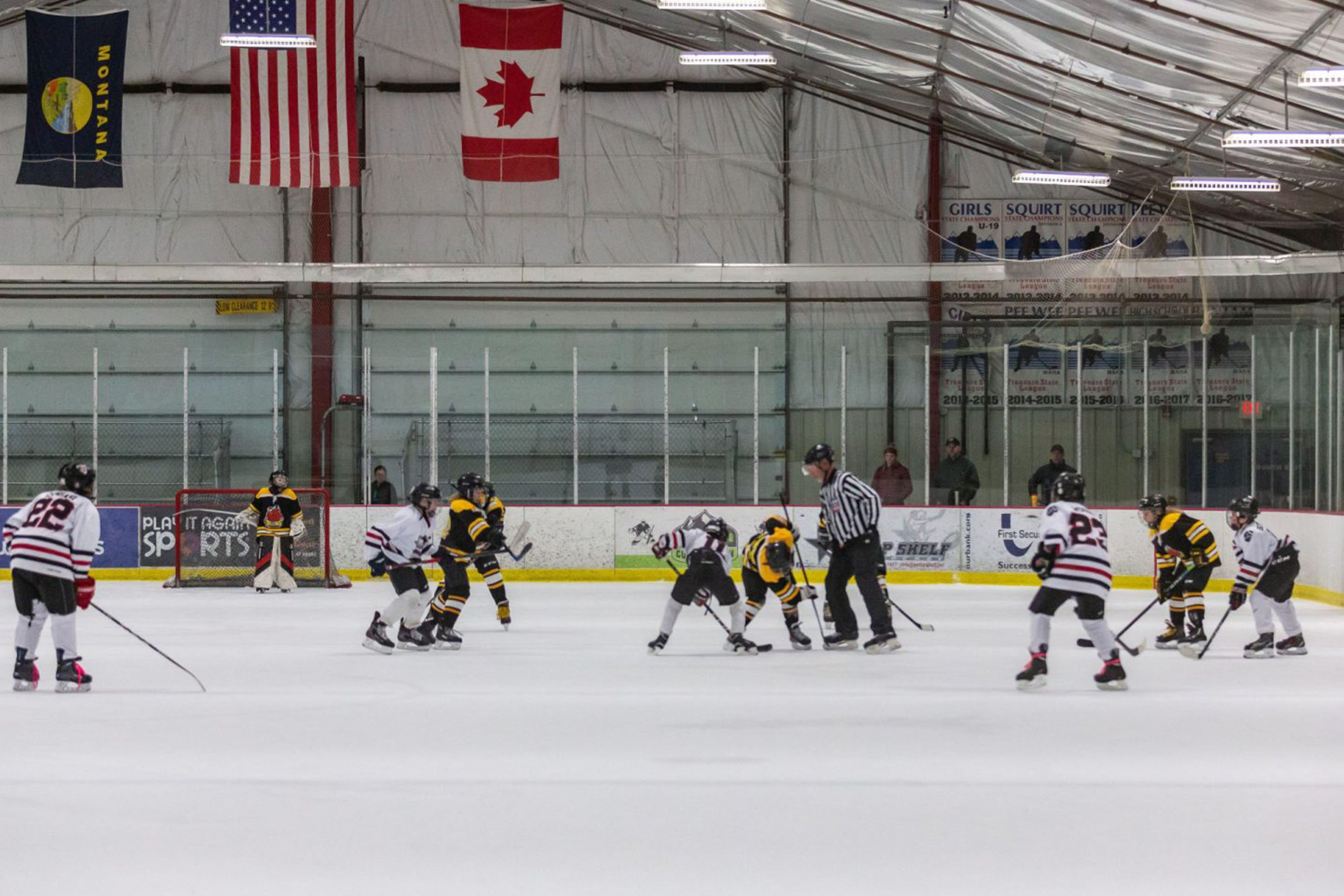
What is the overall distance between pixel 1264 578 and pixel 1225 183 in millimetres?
6972

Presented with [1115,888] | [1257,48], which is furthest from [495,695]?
[1257,48]

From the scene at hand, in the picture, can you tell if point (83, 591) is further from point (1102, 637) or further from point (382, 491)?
point (382, 491)

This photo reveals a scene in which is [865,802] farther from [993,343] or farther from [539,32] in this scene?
[539,32]

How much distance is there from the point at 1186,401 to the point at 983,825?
12916 mm

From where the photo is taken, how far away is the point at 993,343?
17922mm

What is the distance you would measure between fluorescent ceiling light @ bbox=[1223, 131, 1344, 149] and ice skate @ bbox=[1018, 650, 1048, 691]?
6.50 meters

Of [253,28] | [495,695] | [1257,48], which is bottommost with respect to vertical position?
[495,695]

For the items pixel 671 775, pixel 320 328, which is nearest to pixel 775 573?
pixel 671 775

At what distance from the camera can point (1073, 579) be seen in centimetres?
774

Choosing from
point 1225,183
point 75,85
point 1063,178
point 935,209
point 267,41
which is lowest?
point 1225,183

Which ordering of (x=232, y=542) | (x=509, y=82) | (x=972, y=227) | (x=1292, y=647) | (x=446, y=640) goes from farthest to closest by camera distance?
(x=972, y=227) → (x=509, y=82) → (x=232, y=542) → (x=446, y=640) → (x=1292, y=647)

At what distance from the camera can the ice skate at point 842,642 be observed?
32.9 ft

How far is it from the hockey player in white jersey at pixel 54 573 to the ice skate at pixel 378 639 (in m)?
2.21

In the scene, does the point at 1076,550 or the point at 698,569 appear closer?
the point at 1076,550
